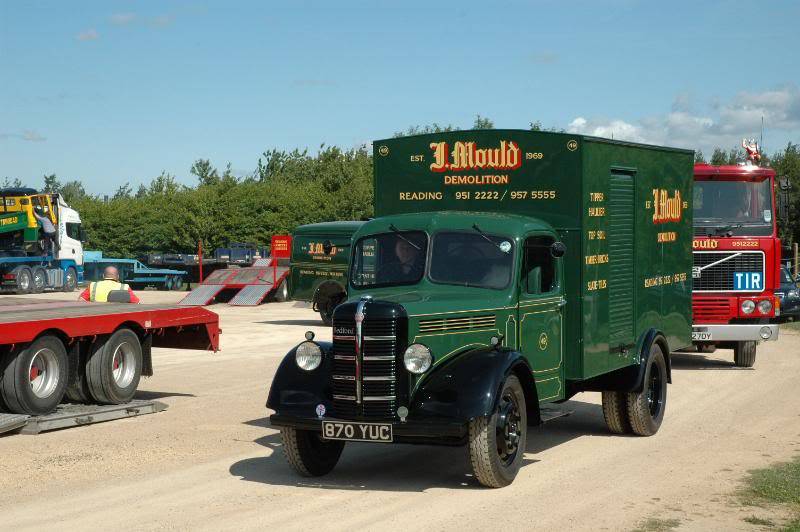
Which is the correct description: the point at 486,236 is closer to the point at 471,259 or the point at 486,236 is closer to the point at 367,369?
the point at 471,259

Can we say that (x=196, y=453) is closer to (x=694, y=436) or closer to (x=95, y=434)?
(x=95, y=434)

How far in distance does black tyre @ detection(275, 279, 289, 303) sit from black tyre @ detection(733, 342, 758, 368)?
21610mm

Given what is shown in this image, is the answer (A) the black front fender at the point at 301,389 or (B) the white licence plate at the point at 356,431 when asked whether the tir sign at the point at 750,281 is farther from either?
(B) the white licence plate at the point at 356,431

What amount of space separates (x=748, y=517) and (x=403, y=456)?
149 inches

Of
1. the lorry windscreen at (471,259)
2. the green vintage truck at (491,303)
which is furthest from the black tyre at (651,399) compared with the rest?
the lorry windscreen at (471,259)

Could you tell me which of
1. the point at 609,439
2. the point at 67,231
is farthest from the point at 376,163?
the point at 67,231

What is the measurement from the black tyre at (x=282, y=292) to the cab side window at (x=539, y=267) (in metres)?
28.5

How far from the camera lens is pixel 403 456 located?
11250 mm

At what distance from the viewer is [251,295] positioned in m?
37.5

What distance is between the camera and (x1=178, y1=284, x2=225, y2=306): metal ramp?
3669 centimetres

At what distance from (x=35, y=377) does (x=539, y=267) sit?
5922 mm

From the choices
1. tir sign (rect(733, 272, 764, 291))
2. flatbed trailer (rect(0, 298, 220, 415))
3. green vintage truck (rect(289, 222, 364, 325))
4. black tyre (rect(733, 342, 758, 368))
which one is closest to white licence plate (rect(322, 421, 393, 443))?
flatbed trailer (rect(0, 298, 220, 415))

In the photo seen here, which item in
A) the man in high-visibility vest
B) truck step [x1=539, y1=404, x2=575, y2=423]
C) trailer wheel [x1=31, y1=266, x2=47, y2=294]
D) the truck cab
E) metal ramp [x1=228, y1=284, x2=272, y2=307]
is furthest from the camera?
trailer wheel [x1=31, y1=266, x2=47, y2=294]

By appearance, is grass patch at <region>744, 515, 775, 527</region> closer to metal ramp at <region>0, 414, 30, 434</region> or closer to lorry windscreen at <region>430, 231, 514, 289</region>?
lorry windscreen at <region>430, 231, 514, 289</region>
